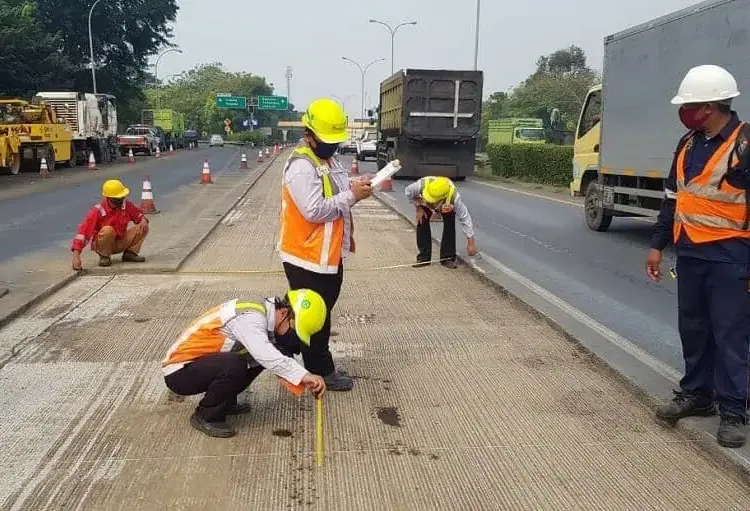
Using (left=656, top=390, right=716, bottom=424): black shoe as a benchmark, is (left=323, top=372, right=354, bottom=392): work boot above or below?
below

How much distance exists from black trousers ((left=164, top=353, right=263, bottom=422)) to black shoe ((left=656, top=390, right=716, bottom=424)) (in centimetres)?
229

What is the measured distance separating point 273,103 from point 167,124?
37.4 metres

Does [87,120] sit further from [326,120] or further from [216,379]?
[216,379]

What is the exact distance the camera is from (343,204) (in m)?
4.36

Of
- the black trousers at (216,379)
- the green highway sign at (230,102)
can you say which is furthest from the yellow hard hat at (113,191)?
the green highway sign at (230,102)

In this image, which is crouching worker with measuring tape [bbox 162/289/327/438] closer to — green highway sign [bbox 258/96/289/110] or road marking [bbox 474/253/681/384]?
road marking [bbox 474/253/681/384]

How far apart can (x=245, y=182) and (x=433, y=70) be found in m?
6.67

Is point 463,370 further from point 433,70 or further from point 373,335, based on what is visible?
point 433,70

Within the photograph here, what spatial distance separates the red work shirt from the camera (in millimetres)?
8382

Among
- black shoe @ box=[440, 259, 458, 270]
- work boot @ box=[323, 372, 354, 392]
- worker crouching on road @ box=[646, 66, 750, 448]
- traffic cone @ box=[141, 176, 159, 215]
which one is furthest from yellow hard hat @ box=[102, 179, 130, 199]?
worker crouching on road @ box=[646, 66, 750, 448]

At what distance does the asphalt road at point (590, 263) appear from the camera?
668cm

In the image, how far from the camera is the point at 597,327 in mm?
6387

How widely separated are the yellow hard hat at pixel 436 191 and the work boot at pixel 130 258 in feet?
11.3

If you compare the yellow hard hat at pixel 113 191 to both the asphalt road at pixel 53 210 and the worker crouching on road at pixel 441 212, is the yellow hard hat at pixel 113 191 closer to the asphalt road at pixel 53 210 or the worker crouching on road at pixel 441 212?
the asphalt road at pixel 53 210
